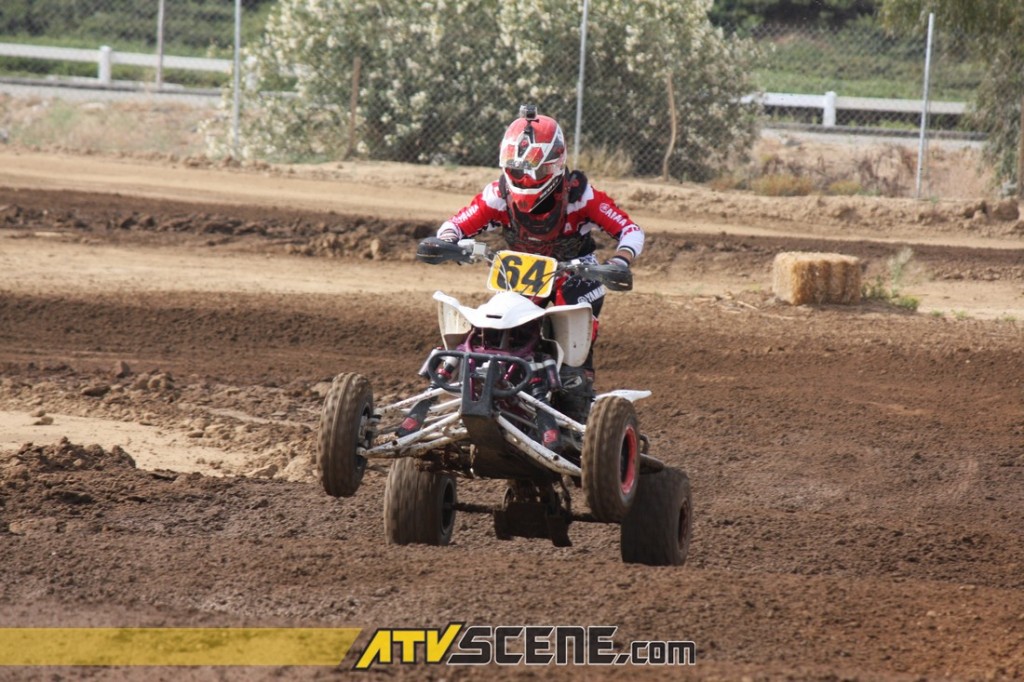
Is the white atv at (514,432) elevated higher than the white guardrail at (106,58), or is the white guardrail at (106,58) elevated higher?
the white guardrail at (106,58)

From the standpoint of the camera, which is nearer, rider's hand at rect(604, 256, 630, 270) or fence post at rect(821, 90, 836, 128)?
rider's hand at rect(604, 256, 630, 270)

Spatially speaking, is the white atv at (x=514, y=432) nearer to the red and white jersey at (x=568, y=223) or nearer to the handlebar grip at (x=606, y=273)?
the handlebar grip at (x=606, y=273)

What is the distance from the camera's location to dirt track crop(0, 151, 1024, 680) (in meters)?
5.14

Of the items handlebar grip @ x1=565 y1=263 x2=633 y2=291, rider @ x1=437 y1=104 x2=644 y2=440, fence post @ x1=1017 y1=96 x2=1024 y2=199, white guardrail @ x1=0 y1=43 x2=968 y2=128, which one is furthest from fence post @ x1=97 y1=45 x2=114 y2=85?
handlebar grip @ x1=565 y1=263 x2=633 y2=291

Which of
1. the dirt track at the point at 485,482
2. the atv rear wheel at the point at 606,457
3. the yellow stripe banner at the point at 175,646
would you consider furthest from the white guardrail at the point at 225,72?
the yellow stripe banner at the point at 175,646

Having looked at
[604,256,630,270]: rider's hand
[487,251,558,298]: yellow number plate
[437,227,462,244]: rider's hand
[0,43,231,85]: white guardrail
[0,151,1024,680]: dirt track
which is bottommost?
[0,151,1024,680]: dirt track

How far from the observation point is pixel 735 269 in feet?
50.6

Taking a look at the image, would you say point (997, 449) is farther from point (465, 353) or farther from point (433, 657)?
point (433, 657)

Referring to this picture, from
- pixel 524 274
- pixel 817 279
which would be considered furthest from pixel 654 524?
pixel 817 279

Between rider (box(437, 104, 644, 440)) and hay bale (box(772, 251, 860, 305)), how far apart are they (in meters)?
6.88

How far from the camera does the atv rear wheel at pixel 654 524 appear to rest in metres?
6.22

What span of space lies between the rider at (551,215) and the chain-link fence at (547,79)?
1297 centimetres

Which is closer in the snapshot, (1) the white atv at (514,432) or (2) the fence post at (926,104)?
(1) the white atv at (514,432)

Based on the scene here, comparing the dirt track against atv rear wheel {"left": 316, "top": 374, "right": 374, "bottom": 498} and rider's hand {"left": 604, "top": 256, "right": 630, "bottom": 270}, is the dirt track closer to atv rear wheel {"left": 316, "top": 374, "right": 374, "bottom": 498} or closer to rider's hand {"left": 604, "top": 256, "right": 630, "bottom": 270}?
atv rear wheel {"left": 316, "top": 374, "right": 374, "bottom": 498}
